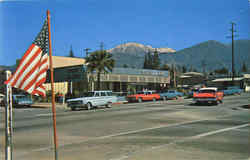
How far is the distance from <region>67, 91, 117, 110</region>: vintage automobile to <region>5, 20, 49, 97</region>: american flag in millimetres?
18664

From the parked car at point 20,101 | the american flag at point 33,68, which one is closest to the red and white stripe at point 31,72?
the american flag at point 33,68

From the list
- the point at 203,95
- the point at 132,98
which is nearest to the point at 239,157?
the point at 203,95

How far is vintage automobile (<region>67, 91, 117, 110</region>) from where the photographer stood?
2345 centimetres

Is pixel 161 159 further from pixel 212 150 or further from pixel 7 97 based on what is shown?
pixel 7 97

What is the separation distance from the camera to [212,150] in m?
7.75

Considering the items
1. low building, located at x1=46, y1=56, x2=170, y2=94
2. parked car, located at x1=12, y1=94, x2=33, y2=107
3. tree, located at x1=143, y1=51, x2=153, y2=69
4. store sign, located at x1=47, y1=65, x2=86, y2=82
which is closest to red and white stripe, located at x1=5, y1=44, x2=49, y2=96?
parked car, located at x1=12, y1=94, x2=33, y2=107

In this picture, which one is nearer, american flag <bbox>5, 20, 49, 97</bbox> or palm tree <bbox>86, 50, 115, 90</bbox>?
american flag <bbox>5, 20, 49, 97</bbox>

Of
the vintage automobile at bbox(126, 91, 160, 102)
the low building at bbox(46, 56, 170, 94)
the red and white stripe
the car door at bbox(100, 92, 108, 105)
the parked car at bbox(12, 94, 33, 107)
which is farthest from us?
the low building at bbox(46, 56, 170, 94)

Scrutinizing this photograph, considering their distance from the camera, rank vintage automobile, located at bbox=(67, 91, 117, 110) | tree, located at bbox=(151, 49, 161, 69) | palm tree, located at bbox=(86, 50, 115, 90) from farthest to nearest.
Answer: tree, located at bbox=(151, 49, 161, 69), palm tree, located at bbox=(86, 50, 115, 90), vintage automobile, located at bbox=(67, 91, 117, 110)

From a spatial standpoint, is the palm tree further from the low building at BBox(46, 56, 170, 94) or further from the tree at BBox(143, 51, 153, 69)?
the tree at BBox(143, 51, 153, 69)

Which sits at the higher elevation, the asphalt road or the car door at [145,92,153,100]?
the car door at [145,92,153,100]

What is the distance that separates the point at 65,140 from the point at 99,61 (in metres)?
29.3

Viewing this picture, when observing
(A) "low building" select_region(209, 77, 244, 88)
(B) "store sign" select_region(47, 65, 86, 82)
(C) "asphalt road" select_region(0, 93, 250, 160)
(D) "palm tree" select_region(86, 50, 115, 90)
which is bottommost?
(C) "asphalt road" select_region(0, 93, 250, 160)

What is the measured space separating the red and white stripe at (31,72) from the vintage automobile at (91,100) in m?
18.8
